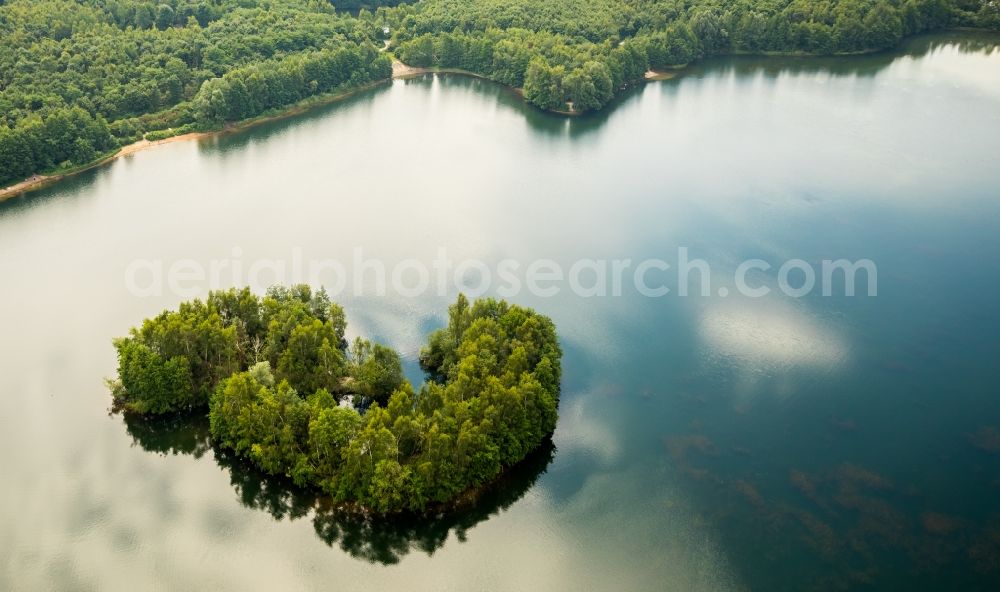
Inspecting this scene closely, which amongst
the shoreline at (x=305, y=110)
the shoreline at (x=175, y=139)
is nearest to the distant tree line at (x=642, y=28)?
the shoreline at (x=305, y=110)

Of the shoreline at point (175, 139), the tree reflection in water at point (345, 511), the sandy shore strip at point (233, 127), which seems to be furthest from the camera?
the sandy shore strip at point (233, 127)

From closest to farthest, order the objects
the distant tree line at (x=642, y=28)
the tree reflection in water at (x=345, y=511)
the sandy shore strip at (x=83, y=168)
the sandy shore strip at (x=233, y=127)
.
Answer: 1. the tree reflection in water at (x=345, y=511)
2. the sandy shore strip at (x=83, y=168)
3. the sandy shore strip at (x=233, y=127)
4. the distant tree line at (x=642, y=28)

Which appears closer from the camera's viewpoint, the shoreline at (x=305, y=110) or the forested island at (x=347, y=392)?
the forested island at (x=347, y=392)

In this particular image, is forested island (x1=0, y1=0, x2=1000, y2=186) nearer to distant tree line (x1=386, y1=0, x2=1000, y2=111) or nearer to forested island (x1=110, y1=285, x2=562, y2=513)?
distant tree line (x1=386, y1=0, x2=1000, y2=111)

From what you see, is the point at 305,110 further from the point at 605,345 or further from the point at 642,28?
the point at 605,345

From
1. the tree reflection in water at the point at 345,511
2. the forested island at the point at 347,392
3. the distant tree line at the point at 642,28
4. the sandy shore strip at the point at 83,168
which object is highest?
the distant tree line at the point at 642,28

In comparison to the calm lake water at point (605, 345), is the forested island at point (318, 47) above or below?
above

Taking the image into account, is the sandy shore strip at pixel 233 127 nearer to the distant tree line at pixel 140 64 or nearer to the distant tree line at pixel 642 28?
the distant tree line at pixel 140 64

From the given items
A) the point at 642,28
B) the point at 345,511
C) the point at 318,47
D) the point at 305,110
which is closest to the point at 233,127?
the point at 305,110
